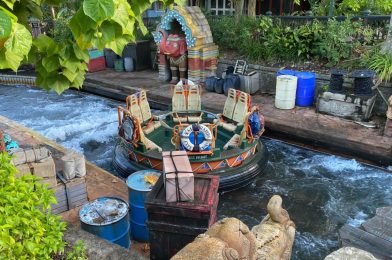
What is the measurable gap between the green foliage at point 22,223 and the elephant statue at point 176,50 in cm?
1149

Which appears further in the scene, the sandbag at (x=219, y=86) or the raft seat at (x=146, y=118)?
the sandbag at (x=219, y=86)

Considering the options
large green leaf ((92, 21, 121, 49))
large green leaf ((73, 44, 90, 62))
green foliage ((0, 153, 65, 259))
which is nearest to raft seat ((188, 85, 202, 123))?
large green leaf ((73, 44, 90, 62))

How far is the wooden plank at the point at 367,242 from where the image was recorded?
4137mm

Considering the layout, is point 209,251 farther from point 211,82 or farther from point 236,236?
point 211,82

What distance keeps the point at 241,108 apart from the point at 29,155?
231 inches

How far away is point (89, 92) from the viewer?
15.9 metres

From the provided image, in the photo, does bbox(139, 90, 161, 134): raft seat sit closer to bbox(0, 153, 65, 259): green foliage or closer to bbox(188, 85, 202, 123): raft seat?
bbox(188, 85, 202, 123): raft seat

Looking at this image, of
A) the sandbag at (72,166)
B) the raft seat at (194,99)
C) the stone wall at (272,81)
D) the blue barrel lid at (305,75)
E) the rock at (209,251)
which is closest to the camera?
the rock at (209,251)

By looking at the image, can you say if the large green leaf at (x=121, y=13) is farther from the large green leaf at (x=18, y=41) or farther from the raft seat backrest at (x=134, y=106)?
the raft seat backrest at (x=134, y=106)

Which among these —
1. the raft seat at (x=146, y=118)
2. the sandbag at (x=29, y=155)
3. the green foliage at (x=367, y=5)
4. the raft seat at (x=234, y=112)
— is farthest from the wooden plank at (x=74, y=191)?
the green foliage at (x=367, y=5)

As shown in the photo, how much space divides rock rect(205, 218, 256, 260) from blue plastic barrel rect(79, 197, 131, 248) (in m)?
2.10

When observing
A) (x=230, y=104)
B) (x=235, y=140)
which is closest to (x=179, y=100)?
(x=230, y=104)

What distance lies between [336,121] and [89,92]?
33.0 feet

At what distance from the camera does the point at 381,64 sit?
10.9 metres
